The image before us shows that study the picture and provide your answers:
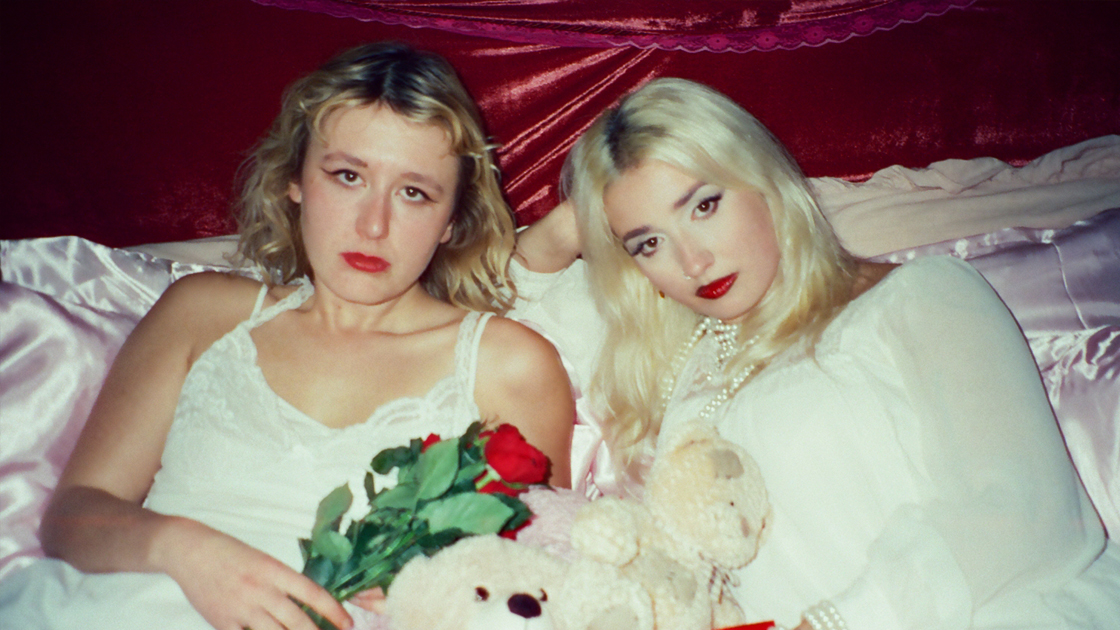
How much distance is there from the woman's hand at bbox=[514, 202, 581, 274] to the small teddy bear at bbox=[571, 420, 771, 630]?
100 cm

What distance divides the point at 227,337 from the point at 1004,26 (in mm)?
2588

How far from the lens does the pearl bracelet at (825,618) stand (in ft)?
4.29

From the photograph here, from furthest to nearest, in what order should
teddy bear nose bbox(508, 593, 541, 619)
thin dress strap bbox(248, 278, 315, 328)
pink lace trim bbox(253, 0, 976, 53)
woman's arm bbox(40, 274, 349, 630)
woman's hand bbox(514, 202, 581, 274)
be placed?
1. pink lace trim bbox(253, 0, 976, 53)
2. woman's hand bbox(514, 202, 581, 274)
3. thin dress strap bbox(248, 278, 315, 328)
4. woman's arm bbox(40, 274, 349, 630)
5. teddy bear nose bbox(508, 593, 541, 619)

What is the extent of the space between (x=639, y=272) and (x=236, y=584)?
124 cm

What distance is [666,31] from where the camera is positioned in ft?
7.83

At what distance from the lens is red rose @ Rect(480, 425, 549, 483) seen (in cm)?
104

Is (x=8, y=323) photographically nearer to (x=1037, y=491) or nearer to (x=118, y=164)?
(x=118, y=164)

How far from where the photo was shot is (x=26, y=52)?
7.21 feet

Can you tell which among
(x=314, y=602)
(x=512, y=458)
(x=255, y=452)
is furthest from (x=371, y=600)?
(x=255, y=452)

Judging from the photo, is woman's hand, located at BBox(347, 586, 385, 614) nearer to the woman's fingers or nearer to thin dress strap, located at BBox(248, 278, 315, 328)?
the woman's fingers

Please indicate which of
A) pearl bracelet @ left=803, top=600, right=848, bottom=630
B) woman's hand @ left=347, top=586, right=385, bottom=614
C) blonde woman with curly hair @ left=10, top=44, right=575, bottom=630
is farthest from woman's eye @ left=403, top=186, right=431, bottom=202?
pearl bracelet @ left=803, top=600, right=848, bottom=630

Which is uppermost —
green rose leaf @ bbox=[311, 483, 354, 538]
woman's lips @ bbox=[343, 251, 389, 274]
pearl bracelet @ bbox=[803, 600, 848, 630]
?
woman's lips @ bbox=[343, 251, 389, 274]

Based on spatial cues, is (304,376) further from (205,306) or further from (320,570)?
(320,570)

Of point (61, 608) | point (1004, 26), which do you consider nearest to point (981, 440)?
point (1004, 26)
